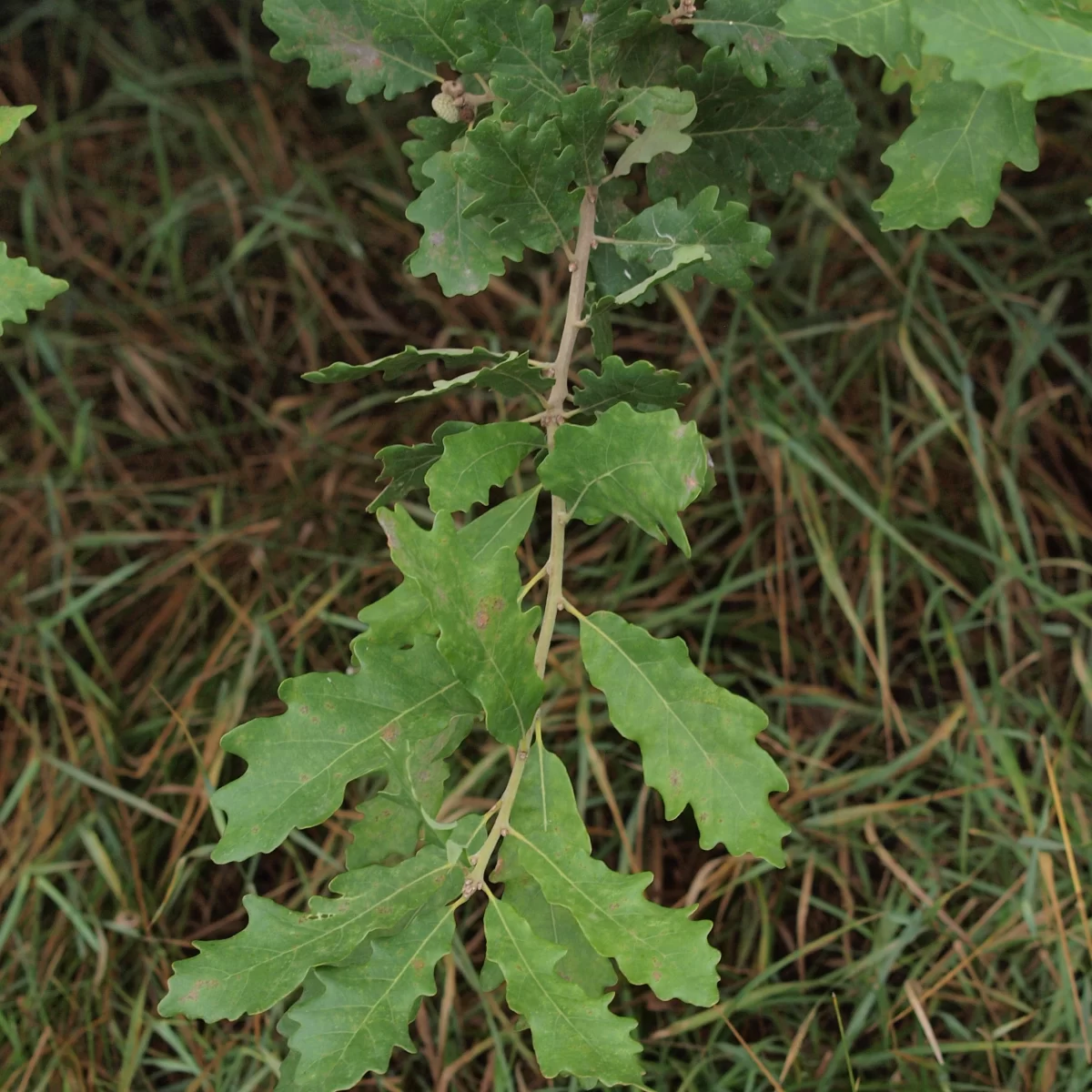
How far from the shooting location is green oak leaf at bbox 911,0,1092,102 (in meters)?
0.70

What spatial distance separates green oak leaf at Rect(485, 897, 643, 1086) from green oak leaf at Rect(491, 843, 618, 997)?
0.07 metres

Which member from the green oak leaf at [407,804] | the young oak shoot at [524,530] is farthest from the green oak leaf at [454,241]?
the green oak leaf at [407,804]

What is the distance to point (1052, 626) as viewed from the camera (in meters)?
1.54

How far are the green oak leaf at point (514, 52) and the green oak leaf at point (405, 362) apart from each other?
0.54 feet

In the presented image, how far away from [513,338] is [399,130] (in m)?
0.42

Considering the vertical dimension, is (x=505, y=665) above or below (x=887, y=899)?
above

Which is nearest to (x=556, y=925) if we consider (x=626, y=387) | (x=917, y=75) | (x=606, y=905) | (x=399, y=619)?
(x=606, y=905)

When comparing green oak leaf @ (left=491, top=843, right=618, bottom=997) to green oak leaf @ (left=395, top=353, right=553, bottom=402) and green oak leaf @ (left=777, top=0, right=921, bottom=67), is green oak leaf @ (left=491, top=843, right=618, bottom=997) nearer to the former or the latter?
green oak leaf @ (left=395, top=353, right=553, bottom=402)

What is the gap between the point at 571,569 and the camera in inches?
66.8

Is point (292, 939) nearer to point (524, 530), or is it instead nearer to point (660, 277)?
point (524, 530)

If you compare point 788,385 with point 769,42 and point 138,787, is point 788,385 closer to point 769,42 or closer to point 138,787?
point 769,42

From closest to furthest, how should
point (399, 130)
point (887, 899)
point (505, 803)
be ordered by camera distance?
point (505, 803) < point (887, 899) < point (399, 130)

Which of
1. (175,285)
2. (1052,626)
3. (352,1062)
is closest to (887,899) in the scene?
(1052,626)

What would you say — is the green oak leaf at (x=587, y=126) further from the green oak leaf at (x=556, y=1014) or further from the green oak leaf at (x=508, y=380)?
the green oak leaf at (x=556, y=1014)
